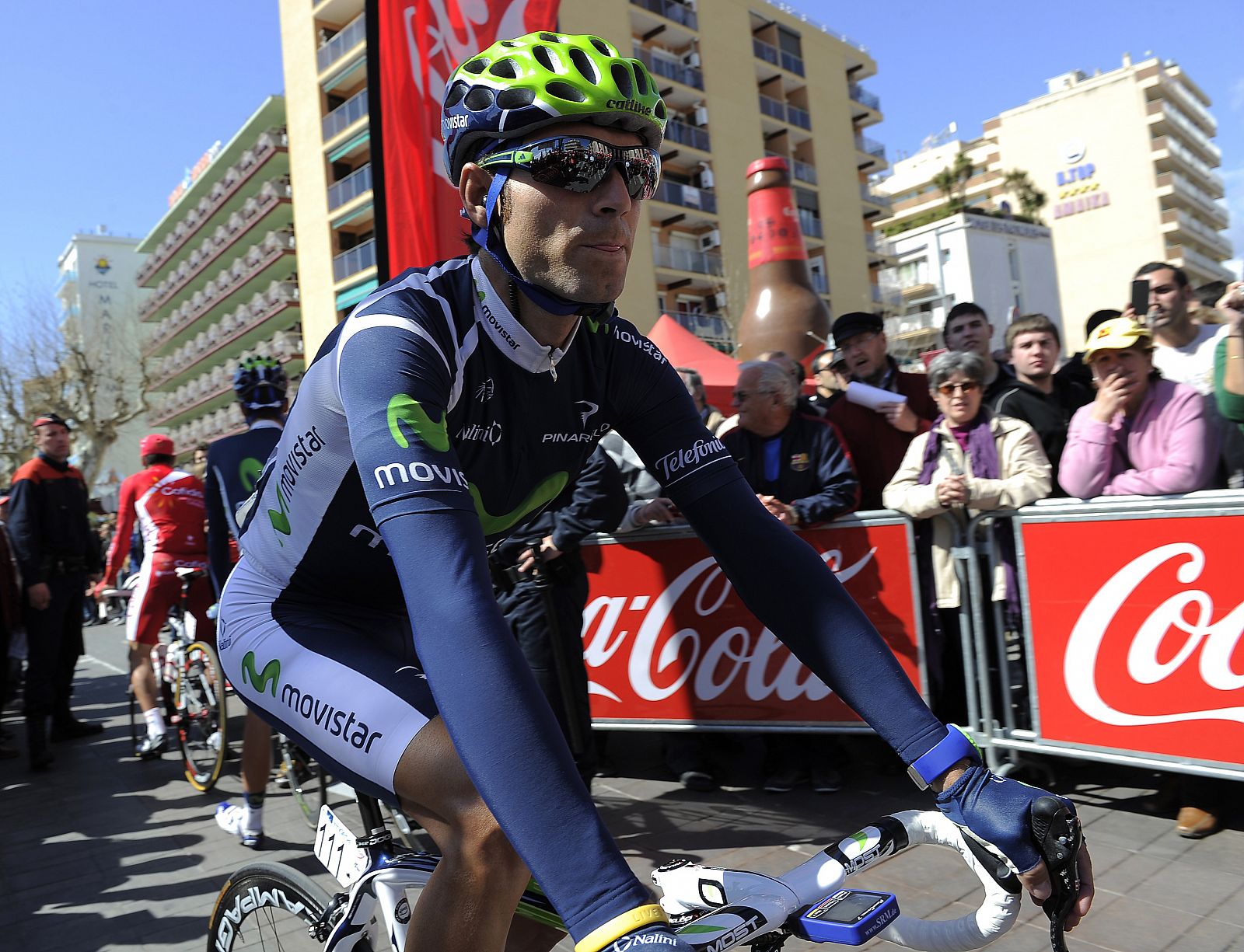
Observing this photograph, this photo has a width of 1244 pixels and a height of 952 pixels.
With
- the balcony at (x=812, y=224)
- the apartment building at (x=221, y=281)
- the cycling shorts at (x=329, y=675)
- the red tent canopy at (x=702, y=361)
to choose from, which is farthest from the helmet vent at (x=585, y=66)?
the balcony at (x=812, y=224)

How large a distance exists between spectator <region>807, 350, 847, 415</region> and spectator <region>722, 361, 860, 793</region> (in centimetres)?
97

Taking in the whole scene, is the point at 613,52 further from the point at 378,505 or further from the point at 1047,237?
the point at 1047,237

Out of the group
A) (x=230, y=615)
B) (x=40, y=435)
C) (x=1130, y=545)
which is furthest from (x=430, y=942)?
(x=40, y=435)

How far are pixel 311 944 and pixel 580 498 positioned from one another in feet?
9.48

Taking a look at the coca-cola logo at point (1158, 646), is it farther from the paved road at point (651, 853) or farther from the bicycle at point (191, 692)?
the bicycle at point (191, 692)

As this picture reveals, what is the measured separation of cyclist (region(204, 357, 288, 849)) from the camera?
496cm

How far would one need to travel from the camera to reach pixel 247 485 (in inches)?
207

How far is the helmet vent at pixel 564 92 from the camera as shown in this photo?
1620 millimetres

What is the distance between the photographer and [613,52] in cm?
177

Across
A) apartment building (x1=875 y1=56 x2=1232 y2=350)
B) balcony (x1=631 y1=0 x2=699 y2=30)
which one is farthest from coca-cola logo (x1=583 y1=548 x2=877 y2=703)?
apartment building (x1=875 y1=56 x2=1232 y2=350)

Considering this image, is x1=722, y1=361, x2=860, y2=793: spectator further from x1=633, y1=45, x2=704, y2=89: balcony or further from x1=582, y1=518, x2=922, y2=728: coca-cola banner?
x1=633, y1=45, x2=704, y2=89: balcony

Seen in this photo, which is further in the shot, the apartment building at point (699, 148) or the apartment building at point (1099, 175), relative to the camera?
the apartment building at point (1099, 175)

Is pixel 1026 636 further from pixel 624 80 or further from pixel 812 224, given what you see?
pixel 812 224

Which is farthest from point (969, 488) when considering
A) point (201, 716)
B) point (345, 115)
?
point (345, 115)
